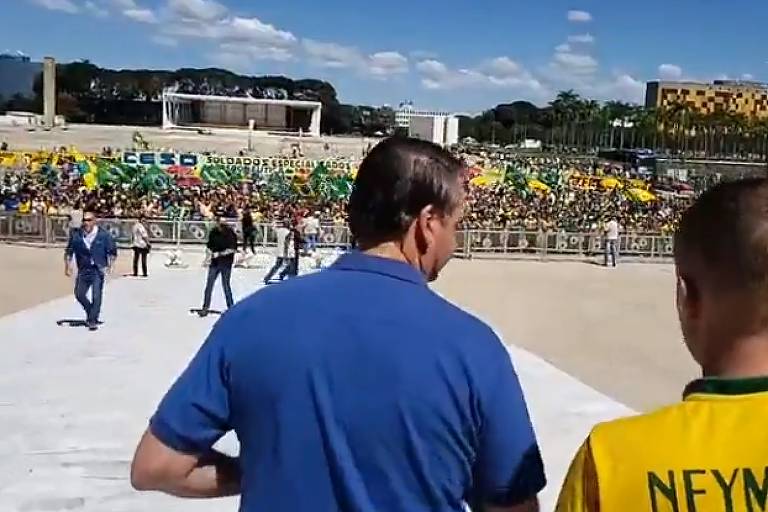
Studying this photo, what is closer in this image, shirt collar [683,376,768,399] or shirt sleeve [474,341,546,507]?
shirt collar [683,376,768,399]

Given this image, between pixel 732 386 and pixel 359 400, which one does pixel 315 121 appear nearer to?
pixel 359 400

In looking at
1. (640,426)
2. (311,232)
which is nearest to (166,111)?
(311,232)

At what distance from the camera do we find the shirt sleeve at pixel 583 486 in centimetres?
143

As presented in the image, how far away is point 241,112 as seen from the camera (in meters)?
128

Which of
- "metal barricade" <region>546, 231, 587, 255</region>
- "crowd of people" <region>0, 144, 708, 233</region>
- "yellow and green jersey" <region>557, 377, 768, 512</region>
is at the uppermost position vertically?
"yellow and green jersey" <region>557, 377, 768, 512</region>

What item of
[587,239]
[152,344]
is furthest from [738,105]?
[152,344]

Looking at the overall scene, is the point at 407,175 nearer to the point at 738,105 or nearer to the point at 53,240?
the point at 53,240

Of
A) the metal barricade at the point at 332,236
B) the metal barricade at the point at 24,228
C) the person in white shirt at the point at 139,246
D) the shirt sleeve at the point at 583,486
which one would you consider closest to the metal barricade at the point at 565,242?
the metal barricade at the point at 332,236

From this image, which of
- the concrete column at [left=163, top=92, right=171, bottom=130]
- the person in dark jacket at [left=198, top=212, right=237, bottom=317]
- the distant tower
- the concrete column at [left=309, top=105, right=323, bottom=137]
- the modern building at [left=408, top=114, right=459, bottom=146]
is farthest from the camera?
the concrete column at [left=309, top=105, right=323, bottom=137]

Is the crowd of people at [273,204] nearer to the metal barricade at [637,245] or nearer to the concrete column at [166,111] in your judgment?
the metal barricade at [637,245]

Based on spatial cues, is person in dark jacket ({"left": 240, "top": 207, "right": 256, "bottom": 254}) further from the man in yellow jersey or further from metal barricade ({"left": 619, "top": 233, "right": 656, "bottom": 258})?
the man in yellow jersey

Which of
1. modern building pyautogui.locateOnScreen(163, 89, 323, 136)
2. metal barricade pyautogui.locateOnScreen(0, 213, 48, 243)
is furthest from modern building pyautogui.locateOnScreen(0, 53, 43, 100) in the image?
metal barricade pyautogui.locateOnScreen(0, 213, 48, 243)

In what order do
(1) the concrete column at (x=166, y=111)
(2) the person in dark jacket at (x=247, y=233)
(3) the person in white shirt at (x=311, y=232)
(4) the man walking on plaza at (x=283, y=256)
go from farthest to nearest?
(1) the concrete column at (x=166, y=111)
(3) the person in white shirt at (x=311, y=232)
(2) the person in dark jacket at (x=247, y=233)
(4) the man walking on plaza at (x=283, y=256)

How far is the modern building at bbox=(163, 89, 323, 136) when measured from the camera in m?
127
